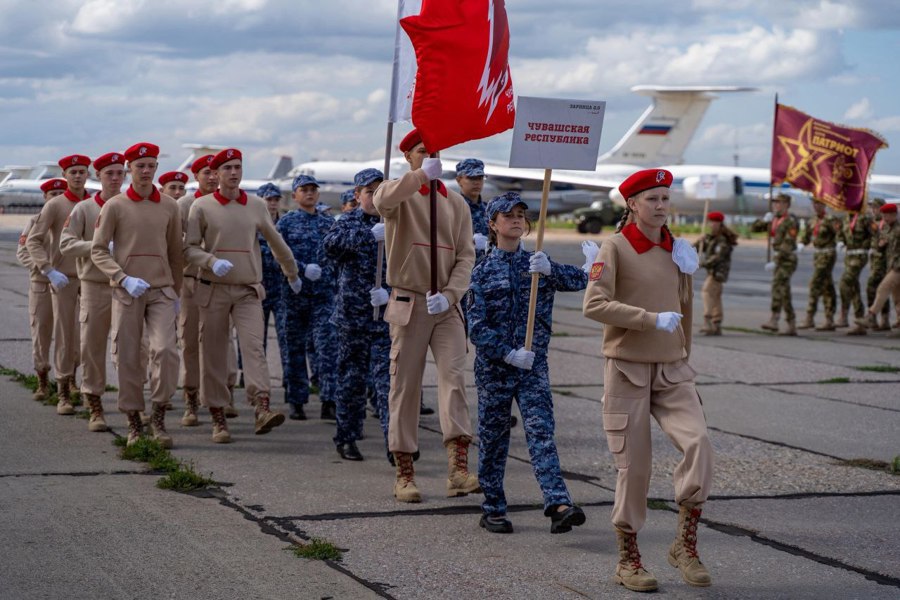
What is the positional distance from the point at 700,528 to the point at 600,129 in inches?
86.2

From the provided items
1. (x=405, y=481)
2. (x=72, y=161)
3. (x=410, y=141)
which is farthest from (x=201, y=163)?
(x=405, y=481)

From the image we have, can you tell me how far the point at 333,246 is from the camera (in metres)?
8.00

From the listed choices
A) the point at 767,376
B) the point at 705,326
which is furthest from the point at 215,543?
the point at 705,326

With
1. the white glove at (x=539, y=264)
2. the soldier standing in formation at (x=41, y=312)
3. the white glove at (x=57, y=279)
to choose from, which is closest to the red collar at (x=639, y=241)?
the white glove at (x=539, y=264)

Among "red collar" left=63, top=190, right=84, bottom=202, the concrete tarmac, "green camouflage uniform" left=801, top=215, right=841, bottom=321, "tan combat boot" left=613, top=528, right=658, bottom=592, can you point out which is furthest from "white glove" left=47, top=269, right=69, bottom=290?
"green camouflage uniform" left=801, top=215, right=841, bottom=321

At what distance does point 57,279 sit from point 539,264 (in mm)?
5140

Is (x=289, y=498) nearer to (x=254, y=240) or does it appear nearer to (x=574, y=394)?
(x=254, y=240)

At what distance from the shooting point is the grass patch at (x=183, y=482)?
7055mm

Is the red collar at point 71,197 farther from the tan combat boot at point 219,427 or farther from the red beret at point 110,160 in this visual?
the tan combat boot at point 219,427

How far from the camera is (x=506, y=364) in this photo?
20.9ft

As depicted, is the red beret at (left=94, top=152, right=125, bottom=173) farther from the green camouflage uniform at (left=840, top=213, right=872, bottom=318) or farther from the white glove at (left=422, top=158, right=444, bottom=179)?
the green camouflage uniform at (left=840, top=213, right=872, bottom=318)

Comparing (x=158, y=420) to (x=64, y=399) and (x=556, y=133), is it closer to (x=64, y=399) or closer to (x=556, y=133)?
(x=64, y=399)

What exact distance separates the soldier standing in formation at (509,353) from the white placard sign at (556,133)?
0.27 metres

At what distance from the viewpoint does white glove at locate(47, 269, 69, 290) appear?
390 inches
